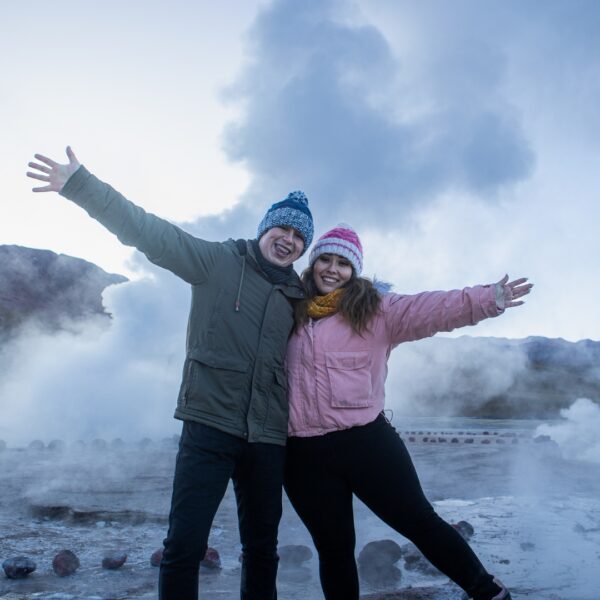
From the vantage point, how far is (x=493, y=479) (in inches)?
291

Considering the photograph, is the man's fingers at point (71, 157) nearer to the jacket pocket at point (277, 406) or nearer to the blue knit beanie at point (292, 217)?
the blue knit beanie at point (292, 217)

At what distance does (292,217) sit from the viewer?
252cm

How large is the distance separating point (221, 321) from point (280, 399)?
0.39 m

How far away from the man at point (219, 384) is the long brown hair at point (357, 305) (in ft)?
0.19

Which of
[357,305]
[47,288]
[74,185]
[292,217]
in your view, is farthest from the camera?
[47,288]

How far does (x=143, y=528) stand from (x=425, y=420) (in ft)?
63.5

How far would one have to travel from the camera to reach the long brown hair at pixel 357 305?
2.39 metres

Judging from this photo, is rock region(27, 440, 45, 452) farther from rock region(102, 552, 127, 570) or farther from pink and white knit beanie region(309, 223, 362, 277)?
pink and white knit beanie region(309, 223, 362, 277)

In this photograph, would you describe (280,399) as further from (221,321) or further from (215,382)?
(221,321)

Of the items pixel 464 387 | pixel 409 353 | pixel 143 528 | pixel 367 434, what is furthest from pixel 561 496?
pixel 464 387

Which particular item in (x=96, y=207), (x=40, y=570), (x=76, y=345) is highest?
(x=76, y=345)

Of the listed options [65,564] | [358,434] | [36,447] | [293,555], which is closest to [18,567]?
[65,564]

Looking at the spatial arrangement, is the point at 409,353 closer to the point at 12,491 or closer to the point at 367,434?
the point at 12,491

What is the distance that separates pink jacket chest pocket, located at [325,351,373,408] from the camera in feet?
7.53
